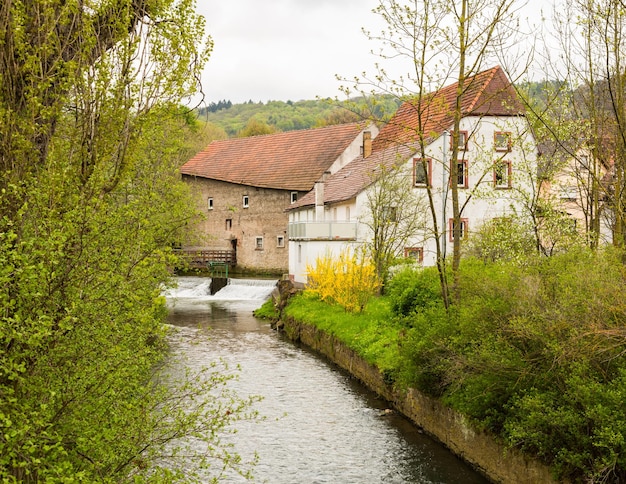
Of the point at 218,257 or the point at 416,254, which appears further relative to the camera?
the point at 218,257

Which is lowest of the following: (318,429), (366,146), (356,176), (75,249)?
(318,429)

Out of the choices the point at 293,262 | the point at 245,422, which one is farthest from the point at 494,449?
the point at 293,262

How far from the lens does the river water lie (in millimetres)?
11609

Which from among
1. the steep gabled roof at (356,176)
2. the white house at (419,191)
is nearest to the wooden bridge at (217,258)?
the steep gabled roof at (356,176)

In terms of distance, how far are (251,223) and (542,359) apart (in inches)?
1491

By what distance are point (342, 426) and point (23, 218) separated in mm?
9261

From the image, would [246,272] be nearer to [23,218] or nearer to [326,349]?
[326,349]

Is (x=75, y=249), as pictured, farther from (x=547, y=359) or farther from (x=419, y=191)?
(x=419, y=191)

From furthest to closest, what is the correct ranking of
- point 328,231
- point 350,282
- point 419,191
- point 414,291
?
point 328,231 → point 419,191 → point 350,282 → point 414,291

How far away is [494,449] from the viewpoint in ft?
35.9

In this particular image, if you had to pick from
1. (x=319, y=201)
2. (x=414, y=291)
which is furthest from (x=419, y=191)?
(x=414, y=291)

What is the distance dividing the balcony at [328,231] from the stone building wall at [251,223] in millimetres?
13180

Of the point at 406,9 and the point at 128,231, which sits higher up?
the point at 406,9

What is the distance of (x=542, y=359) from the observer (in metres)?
9.88
